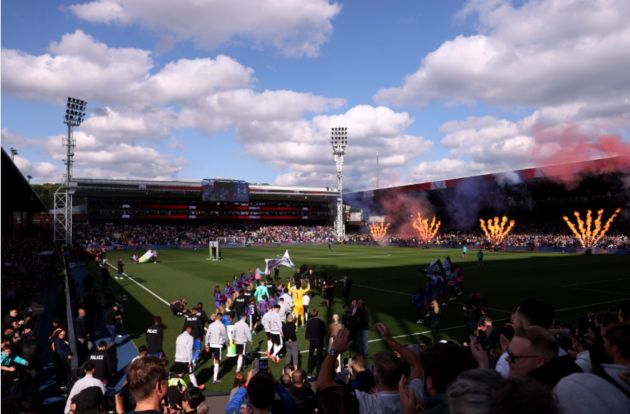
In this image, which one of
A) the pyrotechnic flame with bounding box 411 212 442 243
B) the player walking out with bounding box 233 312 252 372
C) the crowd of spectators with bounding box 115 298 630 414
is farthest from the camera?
the pyrotechnic flame with bounding box 411 212 442 243

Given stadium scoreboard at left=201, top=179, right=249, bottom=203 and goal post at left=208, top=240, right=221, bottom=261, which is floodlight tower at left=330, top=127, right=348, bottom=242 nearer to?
stadium scoreboard at left=201, top=179, right=249, bottom=203

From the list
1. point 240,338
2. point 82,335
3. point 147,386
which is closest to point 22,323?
point 82,335

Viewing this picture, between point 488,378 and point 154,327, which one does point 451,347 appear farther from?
point 154,327

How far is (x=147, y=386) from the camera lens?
3473mm

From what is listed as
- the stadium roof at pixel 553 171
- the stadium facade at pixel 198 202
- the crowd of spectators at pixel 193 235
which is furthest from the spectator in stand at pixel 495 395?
the stadium facade at pixel 198 202

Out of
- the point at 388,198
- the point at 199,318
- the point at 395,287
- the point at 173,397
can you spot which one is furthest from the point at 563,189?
the point at 173,397

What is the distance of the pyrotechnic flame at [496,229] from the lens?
59.9m

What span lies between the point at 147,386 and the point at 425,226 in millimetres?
72911

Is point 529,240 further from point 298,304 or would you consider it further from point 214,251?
point 298,304

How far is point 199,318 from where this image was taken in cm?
1195

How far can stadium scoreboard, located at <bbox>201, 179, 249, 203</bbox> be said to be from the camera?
82250mm

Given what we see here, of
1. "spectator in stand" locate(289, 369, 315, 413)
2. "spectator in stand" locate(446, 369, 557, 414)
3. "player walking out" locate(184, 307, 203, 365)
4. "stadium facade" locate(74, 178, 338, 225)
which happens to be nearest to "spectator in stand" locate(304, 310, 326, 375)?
"player walking out" locate(184, 307, 203, 365)

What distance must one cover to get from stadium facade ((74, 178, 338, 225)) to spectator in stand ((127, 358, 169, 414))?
78906 mm

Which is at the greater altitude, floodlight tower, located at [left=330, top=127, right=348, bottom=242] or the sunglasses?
floodlight tower, located at [left=330, top=127, right=348, bottom=242]
